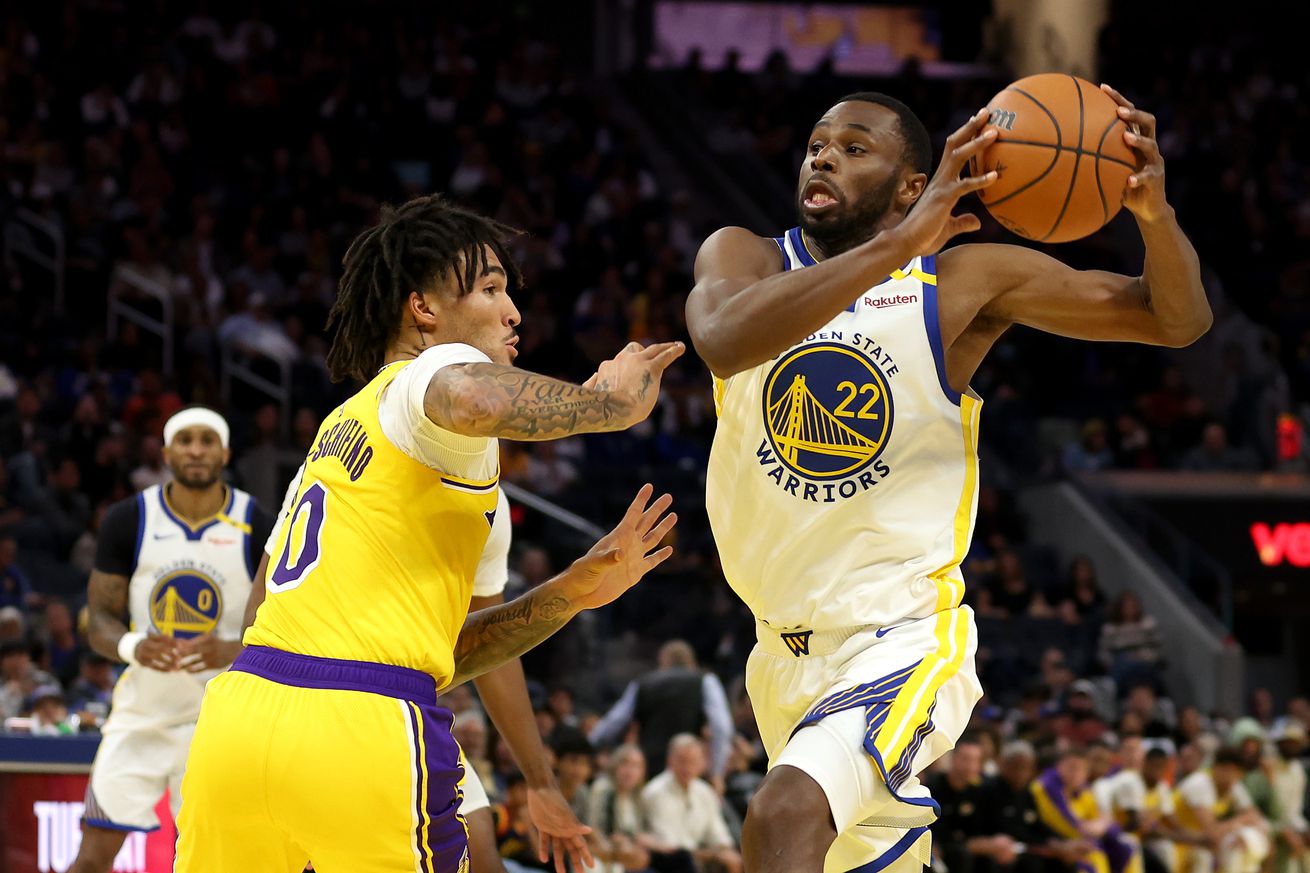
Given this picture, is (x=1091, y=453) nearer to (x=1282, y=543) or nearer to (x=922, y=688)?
(x=1282, y=543)

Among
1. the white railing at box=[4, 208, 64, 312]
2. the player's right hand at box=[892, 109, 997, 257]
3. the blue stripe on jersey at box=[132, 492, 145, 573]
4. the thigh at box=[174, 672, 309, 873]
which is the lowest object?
the thigh at box=[174, 672, 309, 873]

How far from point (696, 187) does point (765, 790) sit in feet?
57.3

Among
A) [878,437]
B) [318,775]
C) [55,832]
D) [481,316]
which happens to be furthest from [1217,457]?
[318,775]

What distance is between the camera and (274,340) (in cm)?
1488

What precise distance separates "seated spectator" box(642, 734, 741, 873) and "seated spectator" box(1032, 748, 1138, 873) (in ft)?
8.14

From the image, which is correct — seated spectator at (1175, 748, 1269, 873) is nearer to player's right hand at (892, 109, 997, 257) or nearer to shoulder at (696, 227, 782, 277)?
shoulder at (696, 227, 782, 277)

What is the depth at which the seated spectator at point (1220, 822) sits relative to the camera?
1202 cm

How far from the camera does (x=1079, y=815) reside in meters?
11.7

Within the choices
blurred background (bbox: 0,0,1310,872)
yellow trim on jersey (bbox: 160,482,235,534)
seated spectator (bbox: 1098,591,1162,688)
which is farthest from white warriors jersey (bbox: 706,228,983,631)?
seated spectator (bbox: 1098,591,1162,688)

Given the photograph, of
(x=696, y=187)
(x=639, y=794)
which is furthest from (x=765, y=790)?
(x=696, y=187)

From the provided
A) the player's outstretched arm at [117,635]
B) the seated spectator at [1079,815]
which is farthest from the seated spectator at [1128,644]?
the player's outstretched arm at [117,635]

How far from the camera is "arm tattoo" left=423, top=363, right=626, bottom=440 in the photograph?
11.0 feet

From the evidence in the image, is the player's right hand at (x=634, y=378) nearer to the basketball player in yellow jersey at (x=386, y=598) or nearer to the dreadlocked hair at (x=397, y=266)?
the basketball player in yellow jersey at (x=386, y=598)

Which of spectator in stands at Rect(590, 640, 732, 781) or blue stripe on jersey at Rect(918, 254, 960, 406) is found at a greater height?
blue stripe on jersey at Rect(918, 254, 960, 406)
